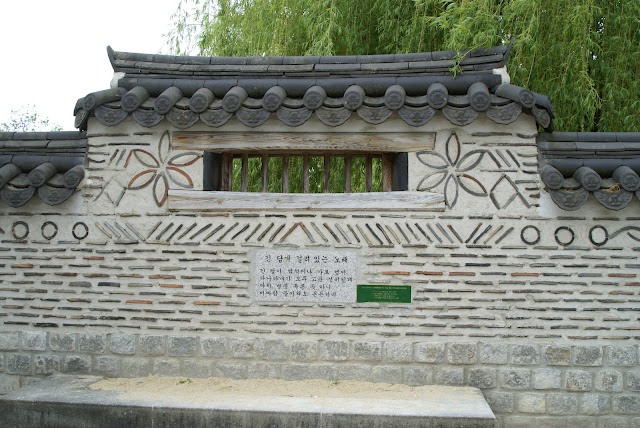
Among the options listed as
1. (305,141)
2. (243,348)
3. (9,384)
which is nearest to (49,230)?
(9,384)

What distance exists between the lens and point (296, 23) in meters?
7.90

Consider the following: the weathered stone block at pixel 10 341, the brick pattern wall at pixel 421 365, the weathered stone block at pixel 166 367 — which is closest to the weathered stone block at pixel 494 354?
the brick pattern wall at pixel 421 365

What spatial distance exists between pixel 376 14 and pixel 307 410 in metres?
5.28

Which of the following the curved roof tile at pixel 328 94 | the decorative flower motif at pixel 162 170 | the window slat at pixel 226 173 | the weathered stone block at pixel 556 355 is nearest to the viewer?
the curved roof tile at pixel 328 94

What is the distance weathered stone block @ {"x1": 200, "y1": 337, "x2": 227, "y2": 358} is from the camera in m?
5.47

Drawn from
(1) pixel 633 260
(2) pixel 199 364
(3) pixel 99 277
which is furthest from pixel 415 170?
(3) pixel 99 277

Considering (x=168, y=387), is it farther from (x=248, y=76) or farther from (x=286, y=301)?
(x=248, y=76)

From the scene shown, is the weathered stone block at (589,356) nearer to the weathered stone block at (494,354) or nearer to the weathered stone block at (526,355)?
the weathered stone block at (526,355)

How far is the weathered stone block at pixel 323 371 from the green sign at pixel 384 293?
64 centimetres

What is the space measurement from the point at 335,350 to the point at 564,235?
225 centimetres

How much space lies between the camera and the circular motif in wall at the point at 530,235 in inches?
211

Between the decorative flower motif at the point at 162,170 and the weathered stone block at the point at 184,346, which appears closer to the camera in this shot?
the weathered stone block at the point at 184,346

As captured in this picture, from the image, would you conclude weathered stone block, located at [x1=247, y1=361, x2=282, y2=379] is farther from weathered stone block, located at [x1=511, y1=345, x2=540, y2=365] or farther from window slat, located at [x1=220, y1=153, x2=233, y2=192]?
weathered stone block, located at [x1=511, y1=345, x2=540, y2=365]

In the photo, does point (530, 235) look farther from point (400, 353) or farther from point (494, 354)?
point (400, 353)
